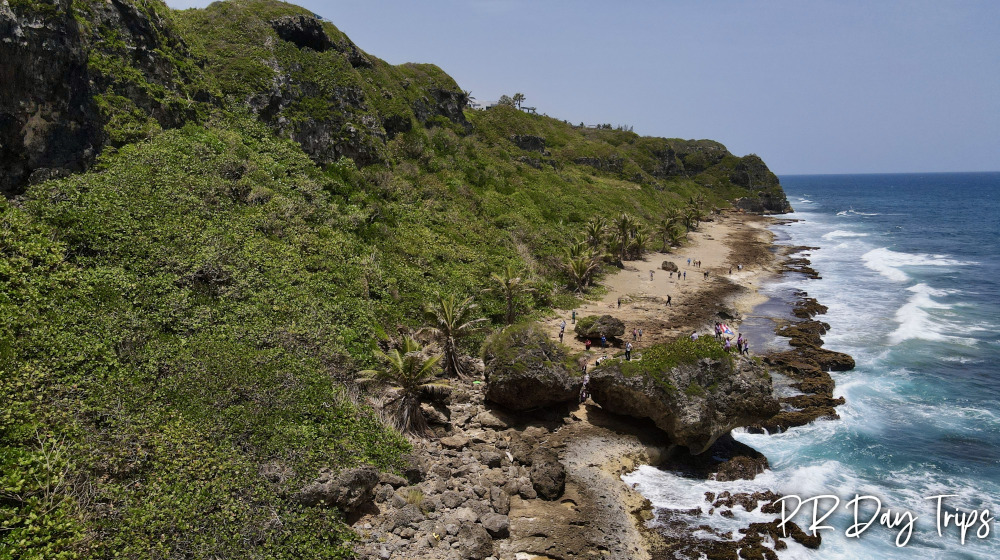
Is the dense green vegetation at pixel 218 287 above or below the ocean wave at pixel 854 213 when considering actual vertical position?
below

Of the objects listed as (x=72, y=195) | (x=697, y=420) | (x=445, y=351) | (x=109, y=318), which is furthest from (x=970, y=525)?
(x=72, y=195)

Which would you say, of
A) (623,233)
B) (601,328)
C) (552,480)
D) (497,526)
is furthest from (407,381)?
(623,233)

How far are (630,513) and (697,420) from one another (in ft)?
17.3

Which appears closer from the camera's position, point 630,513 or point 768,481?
point 630,513

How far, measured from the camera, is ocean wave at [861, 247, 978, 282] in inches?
2409

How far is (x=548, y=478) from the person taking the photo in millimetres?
19125

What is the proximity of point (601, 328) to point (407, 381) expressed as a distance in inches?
705

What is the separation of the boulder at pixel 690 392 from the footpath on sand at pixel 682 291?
902 centimetres

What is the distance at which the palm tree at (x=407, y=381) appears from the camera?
2042cm

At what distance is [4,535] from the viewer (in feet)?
33.4

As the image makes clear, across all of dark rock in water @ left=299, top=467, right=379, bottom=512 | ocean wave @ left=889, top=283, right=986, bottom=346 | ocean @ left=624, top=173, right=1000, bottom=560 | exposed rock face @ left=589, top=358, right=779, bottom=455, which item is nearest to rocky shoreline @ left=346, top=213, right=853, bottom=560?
exposed rock face @ left=589, top=358, right=779, bottom=455

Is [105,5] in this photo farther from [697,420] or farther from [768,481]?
[768,481]

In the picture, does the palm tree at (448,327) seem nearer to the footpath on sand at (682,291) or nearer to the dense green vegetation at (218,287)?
the dense green vegetation at (218,287)

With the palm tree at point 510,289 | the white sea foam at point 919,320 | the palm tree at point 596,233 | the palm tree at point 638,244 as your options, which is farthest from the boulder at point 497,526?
the palm tree at point 638,244
